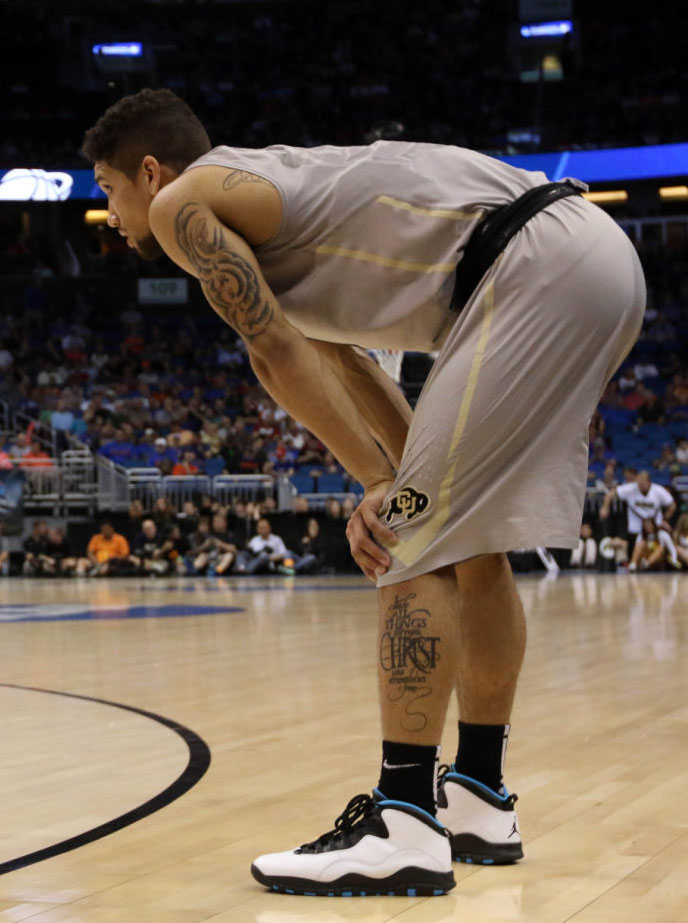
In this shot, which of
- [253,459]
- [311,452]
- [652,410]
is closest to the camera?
[253,459]

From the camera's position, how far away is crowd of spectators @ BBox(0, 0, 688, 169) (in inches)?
1008

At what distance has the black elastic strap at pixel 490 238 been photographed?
2.30 meters

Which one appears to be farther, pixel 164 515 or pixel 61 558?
pixel 61 558

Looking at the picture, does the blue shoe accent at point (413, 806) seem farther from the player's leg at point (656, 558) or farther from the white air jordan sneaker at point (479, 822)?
the player's leg at point (656, 558)

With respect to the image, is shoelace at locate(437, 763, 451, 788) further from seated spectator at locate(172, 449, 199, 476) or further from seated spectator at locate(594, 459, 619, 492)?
seated spectator at locate(172, 449, 199, 476)

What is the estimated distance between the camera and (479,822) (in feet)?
8.00

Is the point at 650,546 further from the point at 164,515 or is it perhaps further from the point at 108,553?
the point at 108,553

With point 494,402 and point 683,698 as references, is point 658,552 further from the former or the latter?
point 494,402

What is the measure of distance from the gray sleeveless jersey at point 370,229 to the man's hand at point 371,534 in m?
0.31

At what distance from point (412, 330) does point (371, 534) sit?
410 millimetres

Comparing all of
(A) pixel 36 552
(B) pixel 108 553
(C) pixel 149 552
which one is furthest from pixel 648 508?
(A) pixel 36 552

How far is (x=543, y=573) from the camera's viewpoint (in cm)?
1584

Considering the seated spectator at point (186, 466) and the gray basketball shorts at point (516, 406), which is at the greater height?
the gray basketball shorts at point (516, 406)

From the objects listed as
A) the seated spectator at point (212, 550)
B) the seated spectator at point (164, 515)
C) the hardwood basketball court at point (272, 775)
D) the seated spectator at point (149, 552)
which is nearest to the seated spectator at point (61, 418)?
the seated spectator at point (164, 515)
